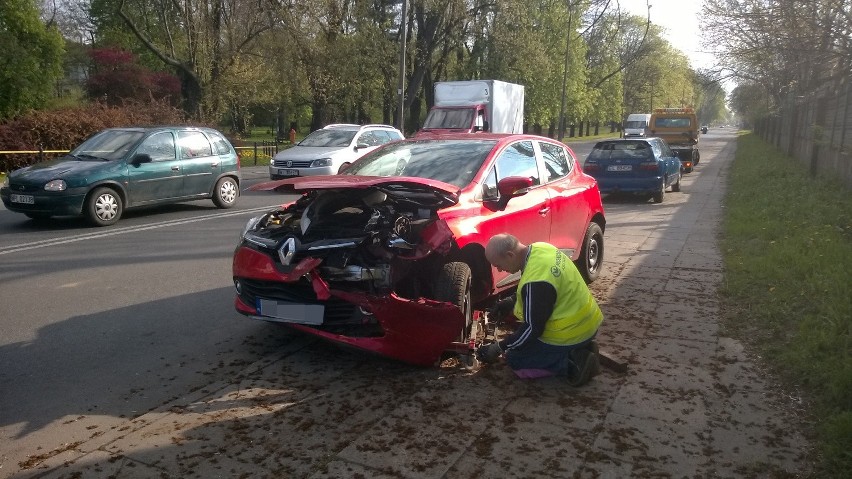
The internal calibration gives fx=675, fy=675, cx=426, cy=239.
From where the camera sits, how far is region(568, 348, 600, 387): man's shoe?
4574mm

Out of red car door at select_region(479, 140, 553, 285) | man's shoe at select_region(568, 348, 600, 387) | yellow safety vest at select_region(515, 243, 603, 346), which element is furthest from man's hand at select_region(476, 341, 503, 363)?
red car door at select_region(479, 140, 553, 285)

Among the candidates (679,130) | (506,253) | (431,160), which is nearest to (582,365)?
Answer: (506,253)

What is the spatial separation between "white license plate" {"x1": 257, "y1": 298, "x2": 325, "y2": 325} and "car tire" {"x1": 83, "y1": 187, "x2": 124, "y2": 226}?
726cm

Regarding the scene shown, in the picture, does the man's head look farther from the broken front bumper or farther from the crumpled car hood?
the crumpled car hood

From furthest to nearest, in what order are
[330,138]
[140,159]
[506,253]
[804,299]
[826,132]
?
[330,138] < [826,132] < [140,159] < [804,299] < [506,253]

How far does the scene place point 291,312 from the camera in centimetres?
482

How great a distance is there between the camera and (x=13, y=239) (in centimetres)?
970

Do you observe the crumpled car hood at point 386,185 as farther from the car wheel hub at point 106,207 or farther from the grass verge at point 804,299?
the car wheel hub at point 106,207

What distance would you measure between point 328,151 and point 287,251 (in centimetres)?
1314

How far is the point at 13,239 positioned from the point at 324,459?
8208 millimetres

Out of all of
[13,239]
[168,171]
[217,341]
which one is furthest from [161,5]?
[217,341]

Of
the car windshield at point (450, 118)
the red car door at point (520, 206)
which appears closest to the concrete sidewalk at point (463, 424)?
the red car door at point (520, 206)

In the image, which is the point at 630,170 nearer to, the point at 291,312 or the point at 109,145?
the point at 109,145

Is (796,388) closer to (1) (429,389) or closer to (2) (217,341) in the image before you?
(1) (429,389)
